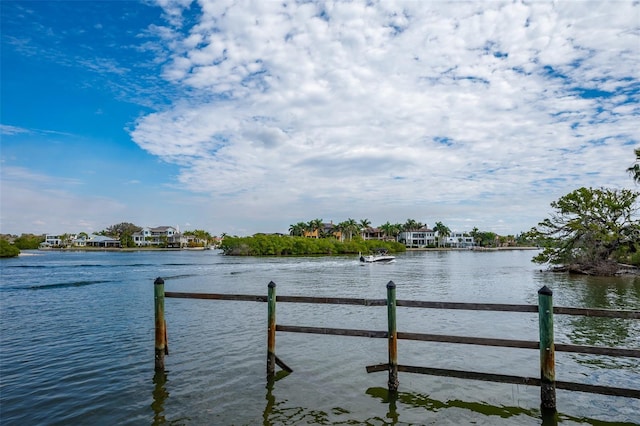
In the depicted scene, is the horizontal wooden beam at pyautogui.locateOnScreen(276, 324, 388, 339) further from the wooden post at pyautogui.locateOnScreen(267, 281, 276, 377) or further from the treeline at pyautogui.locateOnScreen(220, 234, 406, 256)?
the treeline at pyautogui.locateOnScreen(220, 234, 406, 256)

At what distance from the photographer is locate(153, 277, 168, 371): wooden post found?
930cm

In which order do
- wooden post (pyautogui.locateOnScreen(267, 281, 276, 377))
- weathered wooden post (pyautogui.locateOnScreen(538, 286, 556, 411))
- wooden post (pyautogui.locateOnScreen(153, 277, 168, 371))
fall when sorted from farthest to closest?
wooden post (pyautogui.locateOnScreen(153, 277, 168, 371)) → wooden post (pyautogui.locateOnScreen(267, 281, 276, 377)) → weathered wooden post (pyautogui.locateOnScreen(538, 286, 556, 411))

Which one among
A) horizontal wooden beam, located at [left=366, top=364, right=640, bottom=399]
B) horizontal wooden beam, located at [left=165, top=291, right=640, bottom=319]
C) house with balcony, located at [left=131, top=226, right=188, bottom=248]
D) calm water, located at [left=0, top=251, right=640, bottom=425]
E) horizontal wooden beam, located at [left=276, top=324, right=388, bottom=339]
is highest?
house with balcony, located at [left=131, top=226, right=188, bottom=248]

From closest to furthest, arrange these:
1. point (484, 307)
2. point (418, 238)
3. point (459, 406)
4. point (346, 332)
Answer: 1. point (484, 307)
2. point (459, 406)
3. point (346, 332)
4. point (418, 238)

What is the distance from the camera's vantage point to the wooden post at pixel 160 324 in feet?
30.5

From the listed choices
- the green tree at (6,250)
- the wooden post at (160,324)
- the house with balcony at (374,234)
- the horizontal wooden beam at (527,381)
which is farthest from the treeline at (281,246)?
the horizontal wooden beam at (527,381)

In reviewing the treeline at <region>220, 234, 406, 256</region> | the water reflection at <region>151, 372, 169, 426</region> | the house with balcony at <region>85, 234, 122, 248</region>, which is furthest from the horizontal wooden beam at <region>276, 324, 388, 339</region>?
the house with balcony at <region>85, 234, 122, 248</region>

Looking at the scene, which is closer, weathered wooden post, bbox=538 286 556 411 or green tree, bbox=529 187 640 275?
weathered wooden post, bbox=538 286 556 411

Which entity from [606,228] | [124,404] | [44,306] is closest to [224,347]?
[124,404]

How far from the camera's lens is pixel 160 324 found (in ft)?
31.2

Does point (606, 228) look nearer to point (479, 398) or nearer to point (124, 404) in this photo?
point (479, 398)

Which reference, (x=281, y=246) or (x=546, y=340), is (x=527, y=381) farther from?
(x=281, y=246)

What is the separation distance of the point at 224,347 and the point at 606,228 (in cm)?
4058

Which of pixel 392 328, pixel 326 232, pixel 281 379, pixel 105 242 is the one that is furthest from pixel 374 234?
pixel 392 328
